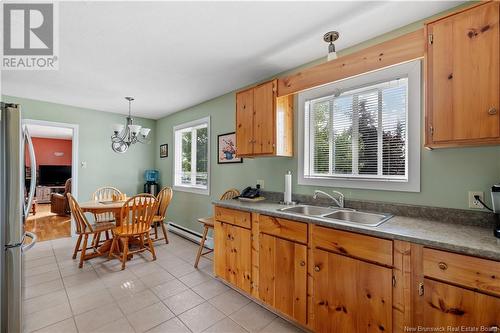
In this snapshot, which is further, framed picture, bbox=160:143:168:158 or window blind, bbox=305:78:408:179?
framed picture, bbox=160:143:168:158

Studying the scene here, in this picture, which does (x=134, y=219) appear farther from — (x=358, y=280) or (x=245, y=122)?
(x=358, y=280)

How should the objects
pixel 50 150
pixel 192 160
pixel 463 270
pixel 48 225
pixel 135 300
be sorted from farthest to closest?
pixel 50 150
pixel 48 225
pixel 192 160
pixel 135 300
pixel 463 270

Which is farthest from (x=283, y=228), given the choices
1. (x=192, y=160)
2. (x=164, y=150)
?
(x=164, y=150)

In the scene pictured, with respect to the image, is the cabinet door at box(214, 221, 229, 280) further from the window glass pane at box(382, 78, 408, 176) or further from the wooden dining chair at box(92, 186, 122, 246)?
the wooden dining chair at box(92, 186, 122, 246)

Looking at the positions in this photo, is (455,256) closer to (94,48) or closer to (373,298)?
(373,298)

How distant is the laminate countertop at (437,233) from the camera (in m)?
1.12

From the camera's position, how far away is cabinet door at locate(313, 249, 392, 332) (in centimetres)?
138

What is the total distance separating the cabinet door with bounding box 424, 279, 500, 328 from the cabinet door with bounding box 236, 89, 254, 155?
1.90m

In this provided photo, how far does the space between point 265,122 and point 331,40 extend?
956 millimetres

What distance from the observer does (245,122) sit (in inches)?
105

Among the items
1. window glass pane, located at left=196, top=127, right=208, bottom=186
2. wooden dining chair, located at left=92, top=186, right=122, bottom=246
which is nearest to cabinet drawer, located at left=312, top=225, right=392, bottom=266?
window glass pane, located at left=196, top=127, right=208, bottom=186

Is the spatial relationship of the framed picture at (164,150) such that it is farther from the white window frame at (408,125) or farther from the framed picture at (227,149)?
the white window frame at (408,125)

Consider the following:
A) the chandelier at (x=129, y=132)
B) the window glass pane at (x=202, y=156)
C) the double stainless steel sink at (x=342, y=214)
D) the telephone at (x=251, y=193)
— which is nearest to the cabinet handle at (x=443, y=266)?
the double stainless steel sink at (x=342, y=214)

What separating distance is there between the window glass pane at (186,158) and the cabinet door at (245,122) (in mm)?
1964
